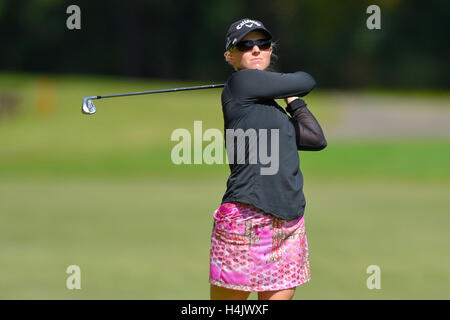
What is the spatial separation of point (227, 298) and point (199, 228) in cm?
733

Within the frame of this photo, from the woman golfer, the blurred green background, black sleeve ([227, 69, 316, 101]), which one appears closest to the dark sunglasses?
the woman golfer

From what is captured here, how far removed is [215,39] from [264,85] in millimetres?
54664

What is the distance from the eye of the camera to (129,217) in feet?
41.0

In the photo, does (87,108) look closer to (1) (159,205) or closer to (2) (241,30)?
(2) (241,30)

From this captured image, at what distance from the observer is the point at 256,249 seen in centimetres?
399

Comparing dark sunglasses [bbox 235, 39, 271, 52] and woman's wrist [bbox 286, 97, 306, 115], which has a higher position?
dark sunglasses [bbox 235, 39, 271, 52]

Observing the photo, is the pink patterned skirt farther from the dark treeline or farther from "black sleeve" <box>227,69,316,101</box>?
the dark treeline

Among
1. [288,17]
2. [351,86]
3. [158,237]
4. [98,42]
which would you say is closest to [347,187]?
[158,237]

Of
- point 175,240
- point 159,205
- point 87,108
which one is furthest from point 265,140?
point 159,205

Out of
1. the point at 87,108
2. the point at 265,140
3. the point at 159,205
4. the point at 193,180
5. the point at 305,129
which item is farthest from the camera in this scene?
the point at 193,180

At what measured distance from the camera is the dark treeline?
53.4m

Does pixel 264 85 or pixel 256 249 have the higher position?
pixel 264 85

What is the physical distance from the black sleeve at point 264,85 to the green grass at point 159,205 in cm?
330

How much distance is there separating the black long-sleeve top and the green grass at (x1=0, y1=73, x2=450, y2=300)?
3.15 metres
